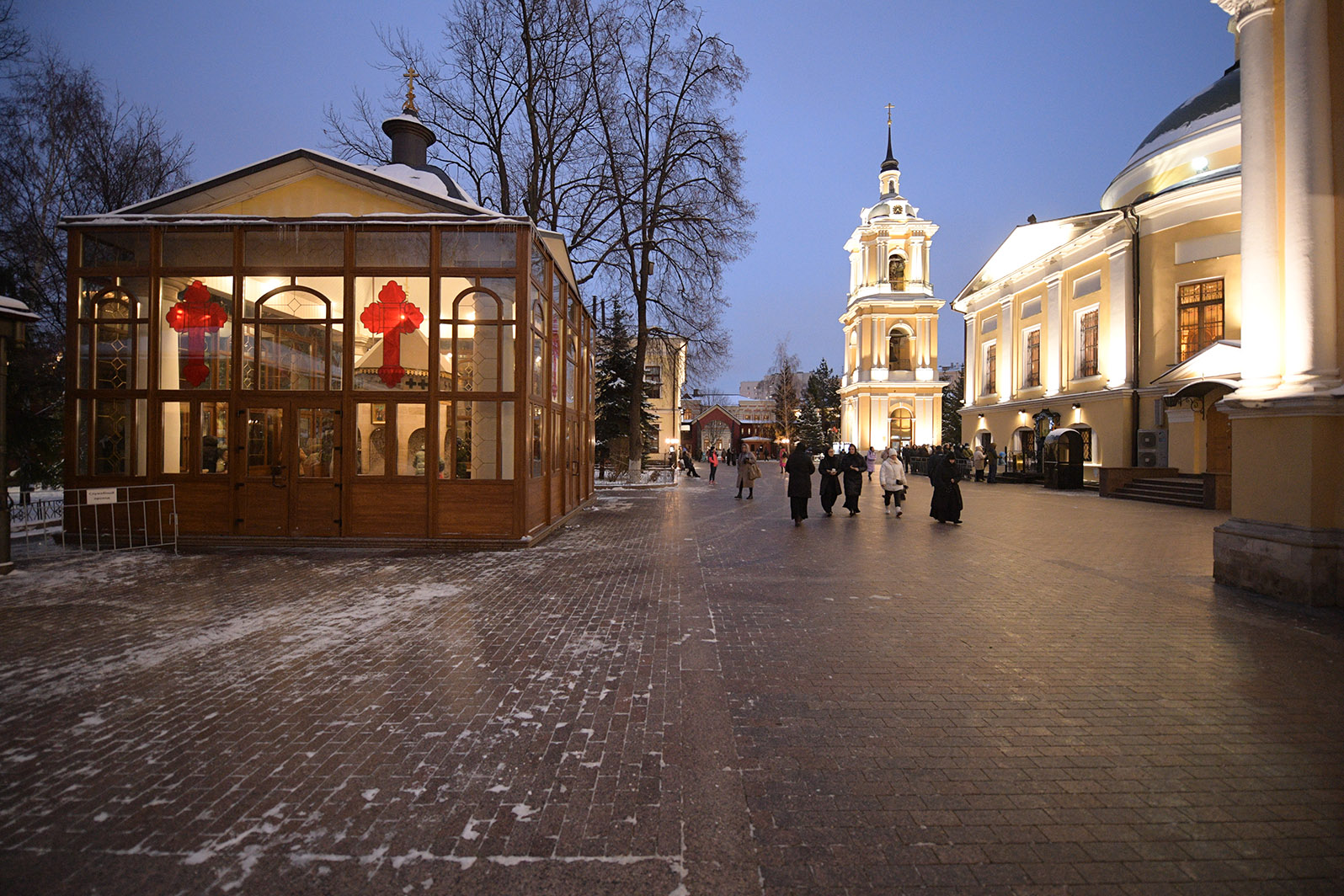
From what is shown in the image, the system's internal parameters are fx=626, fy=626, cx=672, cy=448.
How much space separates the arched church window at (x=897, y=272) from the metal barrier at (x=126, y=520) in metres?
50.0

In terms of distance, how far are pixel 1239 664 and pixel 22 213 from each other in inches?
1025

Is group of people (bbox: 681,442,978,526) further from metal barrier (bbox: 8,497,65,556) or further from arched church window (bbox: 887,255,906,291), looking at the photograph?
arched church window (bbox: 887,255,906,291)

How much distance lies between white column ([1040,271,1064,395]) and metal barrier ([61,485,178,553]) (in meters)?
33.1

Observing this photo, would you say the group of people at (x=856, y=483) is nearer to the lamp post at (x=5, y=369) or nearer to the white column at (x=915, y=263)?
the lamp post at (x=5, y=369)

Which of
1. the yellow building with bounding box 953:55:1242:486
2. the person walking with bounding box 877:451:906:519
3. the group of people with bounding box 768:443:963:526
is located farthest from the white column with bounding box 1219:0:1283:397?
the yellow building with bounding box 953:55:1242:486

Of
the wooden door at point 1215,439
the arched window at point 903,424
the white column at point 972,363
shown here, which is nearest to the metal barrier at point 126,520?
the wooden door at point 1215,439

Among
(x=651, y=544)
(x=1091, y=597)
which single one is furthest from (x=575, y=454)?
(x=1091, y=597)

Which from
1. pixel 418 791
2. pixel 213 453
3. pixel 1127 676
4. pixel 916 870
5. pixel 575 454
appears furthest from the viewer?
pixel 575 454

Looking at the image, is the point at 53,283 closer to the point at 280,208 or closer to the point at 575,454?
the point at 280,208

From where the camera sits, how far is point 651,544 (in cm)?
1112

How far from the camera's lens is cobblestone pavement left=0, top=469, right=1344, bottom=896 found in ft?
8.71

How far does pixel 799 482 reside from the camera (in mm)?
14312

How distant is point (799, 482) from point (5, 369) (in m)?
13.2

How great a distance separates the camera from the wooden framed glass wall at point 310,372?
34.3 feet
